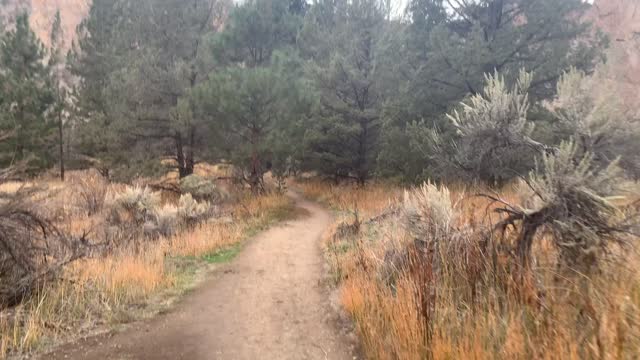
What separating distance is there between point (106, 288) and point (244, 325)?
7.19ft

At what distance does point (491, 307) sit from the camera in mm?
3680

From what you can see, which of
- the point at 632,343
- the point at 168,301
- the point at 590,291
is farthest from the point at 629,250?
the point at 168,301

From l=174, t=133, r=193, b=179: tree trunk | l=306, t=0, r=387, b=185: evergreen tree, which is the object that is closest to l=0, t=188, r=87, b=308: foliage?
l=306, t=0, r=387, b=185: evergreen tree

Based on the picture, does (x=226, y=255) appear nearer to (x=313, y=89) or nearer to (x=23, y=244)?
(x=23, y=244)

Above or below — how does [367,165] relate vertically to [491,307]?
above

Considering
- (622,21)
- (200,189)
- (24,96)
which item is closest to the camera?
(200,189)

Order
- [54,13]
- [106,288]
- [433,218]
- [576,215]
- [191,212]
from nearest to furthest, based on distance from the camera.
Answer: [576,215] < [433,218] < [106,288] < [191,212] < [54,13]

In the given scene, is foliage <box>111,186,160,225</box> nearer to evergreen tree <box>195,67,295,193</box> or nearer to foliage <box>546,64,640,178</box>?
evergreen tree <box>195,67,295,193</box>

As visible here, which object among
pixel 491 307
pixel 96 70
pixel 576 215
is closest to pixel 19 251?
pixel 491 307

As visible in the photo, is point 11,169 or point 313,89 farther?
point 313,89

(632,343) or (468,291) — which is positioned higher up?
(632,343)

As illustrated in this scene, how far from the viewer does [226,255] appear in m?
8.63

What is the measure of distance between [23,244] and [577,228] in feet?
20.2

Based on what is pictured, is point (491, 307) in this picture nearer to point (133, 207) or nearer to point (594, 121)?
Answer: point (594, 121)
